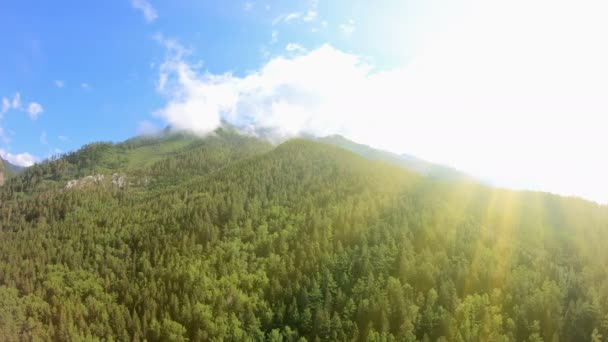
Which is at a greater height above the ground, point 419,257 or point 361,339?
point 419,257

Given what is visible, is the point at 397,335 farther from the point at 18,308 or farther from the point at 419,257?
the point at 18,308

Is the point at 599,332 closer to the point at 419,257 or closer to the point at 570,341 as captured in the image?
the point at 570,341

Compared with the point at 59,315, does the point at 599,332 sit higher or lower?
higher

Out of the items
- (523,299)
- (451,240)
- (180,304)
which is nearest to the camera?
(523,299)

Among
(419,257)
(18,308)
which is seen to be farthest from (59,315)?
(419,257)

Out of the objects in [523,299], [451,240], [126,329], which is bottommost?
[126,329]

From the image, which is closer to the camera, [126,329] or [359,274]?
[126,329]

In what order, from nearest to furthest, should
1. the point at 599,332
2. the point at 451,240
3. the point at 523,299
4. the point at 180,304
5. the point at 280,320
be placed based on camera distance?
the point at 599,332 < the point at 523,299 < the point at 280,320 < the point at 180,304 < the point at 451,240

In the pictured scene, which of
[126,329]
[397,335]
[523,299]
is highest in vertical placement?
[523,299]

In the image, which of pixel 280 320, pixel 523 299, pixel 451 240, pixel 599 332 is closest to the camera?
pixel 599 332

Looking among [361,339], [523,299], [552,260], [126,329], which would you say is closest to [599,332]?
[523,299]
